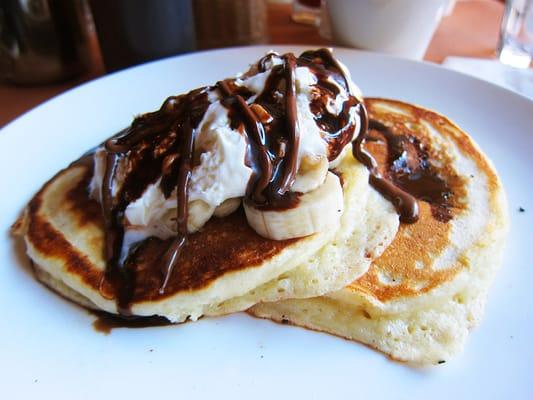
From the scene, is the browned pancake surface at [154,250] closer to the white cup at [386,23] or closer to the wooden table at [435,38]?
the wooden table at [435,38]

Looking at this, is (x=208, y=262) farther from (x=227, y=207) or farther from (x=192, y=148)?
(x=192, y=148)

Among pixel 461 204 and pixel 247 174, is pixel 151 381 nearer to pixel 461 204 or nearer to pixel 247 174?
pixel 247 174

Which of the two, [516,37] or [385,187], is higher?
[385,187]

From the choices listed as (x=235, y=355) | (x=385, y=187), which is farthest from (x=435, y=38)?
(x=235, y=355)

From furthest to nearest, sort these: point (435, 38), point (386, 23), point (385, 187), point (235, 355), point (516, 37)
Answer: point (435, 38), point (516, 37), point (386, 23), point (385, 187), point (235, 355)

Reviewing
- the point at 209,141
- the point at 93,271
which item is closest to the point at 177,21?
the point at 209,141

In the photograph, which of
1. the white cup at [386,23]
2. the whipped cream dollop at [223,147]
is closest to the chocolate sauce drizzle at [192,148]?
the whipped cream dollop at [223,147]

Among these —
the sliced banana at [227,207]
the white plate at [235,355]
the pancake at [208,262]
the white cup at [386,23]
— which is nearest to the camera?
the white plate at [235,355]
